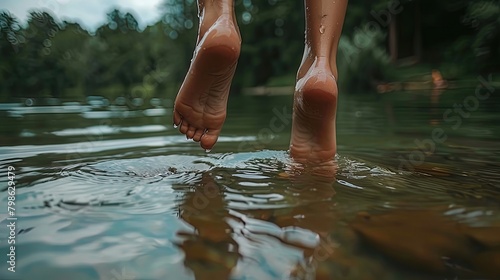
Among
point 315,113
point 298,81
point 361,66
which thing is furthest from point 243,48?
point 315,113

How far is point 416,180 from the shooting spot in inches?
45.8

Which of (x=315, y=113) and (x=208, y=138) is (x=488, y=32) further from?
(x=208, y=138)

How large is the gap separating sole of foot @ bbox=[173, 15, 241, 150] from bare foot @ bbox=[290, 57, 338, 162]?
24 cm

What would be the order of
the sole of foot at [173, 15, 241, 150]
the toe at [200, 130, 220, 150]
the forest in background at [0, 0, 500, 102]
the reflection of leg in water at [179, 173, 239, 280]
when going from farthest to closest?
the forest in background at [0, 0, 500, 102] → the toe at [200, 130, 220, 150] → the sole of foot at [173, 15, 241, 150] → the reflection of leg in water at [179, 173, 239, 280]

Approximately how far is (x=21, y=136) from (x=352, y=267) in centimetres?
215

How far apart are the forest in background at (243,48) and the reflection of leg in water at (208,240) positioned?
3482 millimetres

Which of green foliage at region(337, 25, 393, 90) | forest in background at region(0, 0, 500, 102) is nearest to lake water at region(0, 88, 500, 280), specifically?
forest in background at region(0, 0, 500, 102)

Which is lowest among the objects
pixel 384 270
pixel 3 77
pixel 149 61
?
pixel 384 270

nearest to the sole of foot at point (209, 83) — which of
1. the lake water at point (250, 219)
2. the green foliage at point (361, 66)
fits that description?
the lake water at point (250, 219)

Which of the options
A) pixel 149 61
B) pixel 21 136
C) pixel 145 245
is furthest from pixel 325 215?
pixel 149 61

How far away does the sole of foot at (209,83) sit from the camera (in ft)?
4.16

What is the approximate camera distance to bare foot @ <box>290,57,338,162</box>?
4.35 ft

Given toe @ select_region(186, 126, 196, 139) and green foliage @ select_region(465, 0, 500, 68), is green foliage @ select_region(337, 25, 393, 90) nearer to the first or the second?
green foliage @ select_region(465, 0, 500, 68)

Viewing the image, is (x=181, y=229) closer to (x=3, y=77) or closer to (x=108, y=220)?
(x=108, y=220)
